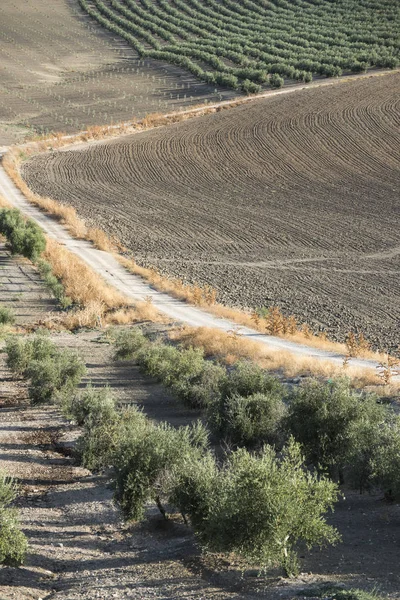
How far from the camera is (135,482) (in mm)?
15289

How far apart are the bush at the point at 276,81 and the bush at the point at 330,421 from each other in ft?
236

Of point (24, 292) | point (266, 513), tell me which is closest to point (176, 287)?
point (24, 292)

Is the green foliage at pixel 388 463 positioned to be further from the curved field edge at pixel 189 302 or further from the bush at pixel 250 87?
the bush at pixel 250 87

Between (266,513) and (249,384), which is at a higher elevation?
(266,513)

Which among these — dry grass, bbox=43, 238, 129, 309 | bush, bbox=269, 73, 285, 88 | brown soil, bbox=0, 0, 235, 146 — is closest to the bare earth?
dry grass, bbox=43, 238, 129, 309

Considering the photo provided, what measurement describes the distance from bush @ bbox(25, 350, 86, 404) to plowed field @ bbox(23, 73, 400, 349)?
10735 millimetres

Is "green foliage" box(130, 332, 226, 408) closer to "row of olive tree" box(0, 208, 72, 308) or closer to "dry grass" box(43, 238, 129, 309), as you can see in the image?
"dry grass" box(43, 238, 129, 309)

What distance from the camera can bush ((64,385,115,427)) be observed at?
755 inches

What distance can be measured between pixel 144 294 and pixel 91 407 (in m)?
17.1

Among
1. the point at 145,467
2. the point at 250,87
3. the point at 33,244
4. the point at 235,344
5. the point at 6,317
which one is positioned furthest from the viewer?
the point at 250,87

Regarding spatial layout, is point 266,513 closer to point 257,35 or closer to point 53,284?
point 53,284

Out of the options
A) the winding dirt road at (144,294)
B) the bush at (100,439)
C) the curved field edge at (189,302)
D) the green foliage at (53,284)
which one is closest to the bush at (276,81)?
the curved field edge at (189,302)

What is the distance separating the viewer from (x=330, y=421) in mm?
17266

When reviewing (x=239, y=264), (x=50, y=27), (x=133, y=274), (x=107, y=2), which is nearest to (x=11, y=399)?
(x=133, y=274)
